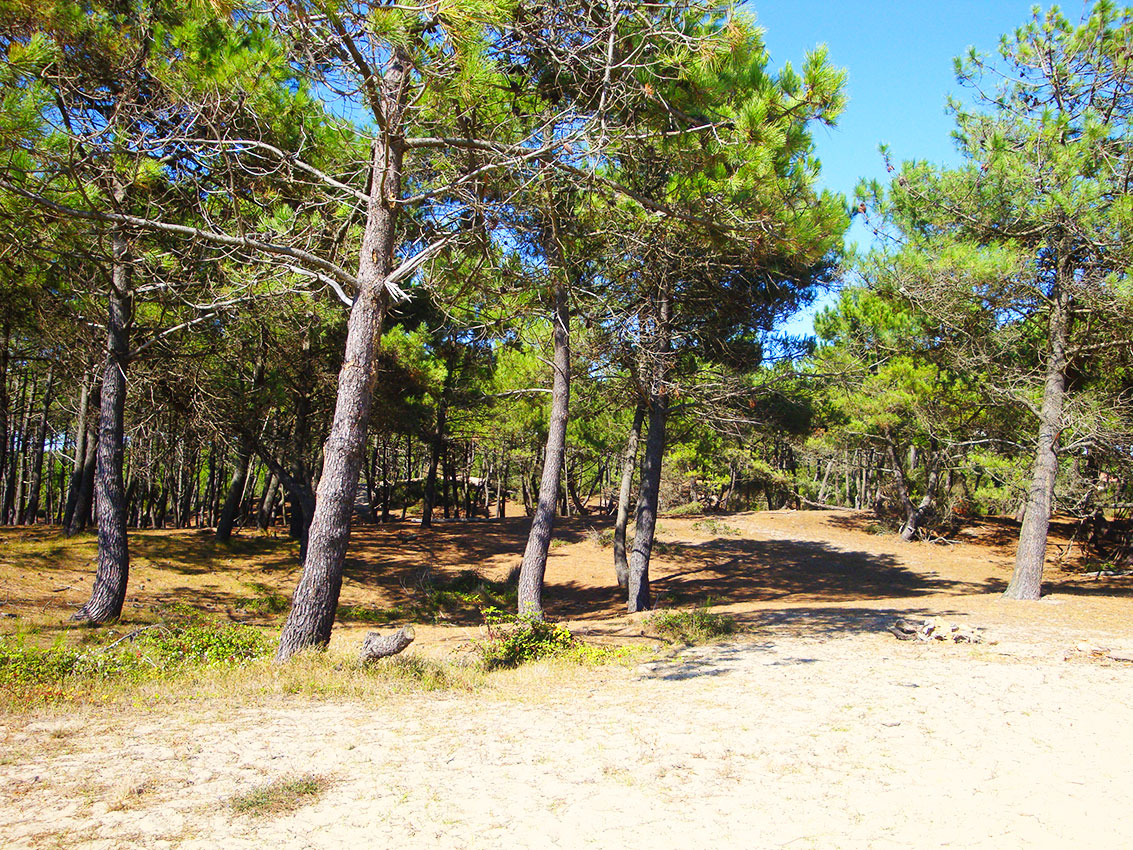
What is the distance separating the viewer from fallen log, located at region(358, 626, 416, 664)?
6.16 m

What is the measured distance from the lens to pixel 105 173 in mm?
6488

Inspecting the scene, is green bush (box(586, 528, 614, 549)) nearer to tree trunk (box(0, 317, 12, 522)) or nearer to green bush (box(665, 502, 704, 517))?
green bush (box(665, 502, 704, 517))

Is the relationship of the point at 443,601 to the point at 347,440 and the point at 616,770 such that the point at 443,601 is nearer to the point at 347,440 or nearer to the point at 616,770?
the point at 347,440

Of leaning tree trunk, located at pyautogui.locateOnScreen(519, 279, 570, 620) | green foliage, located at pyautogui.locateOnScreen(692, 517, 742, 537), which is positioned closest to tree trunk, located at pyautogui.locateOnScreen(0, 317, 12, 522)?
leaning tree trunk, located at pyautogui.locateOnScreen(519, 279, 570, 620)

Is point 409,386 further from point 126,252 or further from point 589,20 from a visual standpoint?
point 589,20

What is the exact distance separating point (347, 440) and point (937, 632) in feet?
24.0

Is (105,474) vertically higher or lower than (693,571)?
higher

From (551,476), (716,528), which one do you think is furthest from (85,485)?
(716,528)

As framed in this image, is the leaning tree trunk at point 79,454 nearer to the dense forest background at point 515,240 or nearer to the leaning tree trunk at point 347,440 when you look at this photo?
the dense forest background at point 515,240

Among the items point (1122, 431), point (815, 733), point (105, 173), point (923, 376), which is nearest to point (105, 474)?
point (105, 173)

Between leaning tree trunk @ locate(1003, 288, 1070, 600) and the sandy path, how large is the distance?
6984 mm

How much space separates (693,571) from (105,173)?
15.1m

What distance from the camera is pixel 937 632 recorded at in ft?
27.8

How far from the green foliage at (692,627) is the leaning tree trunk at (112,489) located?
7.21 metres
